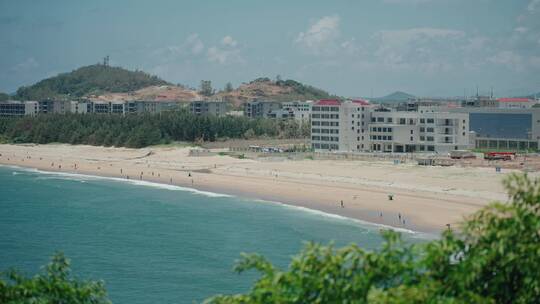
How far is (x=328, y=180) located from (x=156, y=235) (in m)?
22.1

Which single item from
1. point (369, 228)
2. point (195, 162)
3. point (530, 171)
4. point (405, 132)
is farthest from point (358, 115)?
point (369, 228)

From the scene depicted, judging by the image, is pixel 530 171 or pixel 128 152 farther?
pixel 128 152

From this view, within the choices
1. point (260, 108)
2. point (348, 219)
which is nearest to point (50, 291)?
point (348, 219)

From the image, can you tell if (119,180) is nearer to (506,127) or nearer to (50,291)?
(506,127)

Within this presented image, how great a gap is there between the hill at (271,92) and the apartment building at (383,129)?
9209 centimetres

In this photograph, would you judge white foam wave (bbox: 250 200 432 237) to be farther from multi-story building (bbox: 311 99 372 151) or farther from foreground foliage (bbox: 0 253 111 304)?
multi-story building (bbox: 311 99 372 151)

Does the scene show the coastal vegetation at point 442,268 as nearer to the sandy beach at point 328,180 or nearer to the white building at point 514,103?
the sandy beach at point 328,180

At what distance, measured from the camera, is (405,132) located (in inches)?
2975

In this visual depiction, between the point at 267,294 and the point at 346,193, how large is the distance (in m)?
42.9

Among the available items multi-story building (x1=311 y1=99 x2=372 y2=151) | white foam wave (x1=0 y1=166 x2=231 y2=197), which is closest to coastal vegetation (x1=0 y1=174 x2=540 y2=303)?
white foam wave (x1=0 y1=166 x2=231 y2=197)

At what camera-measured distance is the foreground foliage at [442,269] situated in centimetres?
943

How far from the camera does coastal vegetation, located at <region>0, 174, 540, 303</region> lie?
943 centimetres

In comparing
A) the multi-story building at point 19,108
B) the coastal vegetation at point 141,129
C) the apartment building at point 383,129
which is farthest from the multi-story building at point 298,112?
the multi-story building at point 19,108

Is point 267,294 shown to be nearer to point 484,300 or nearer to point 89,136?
point 484,300
